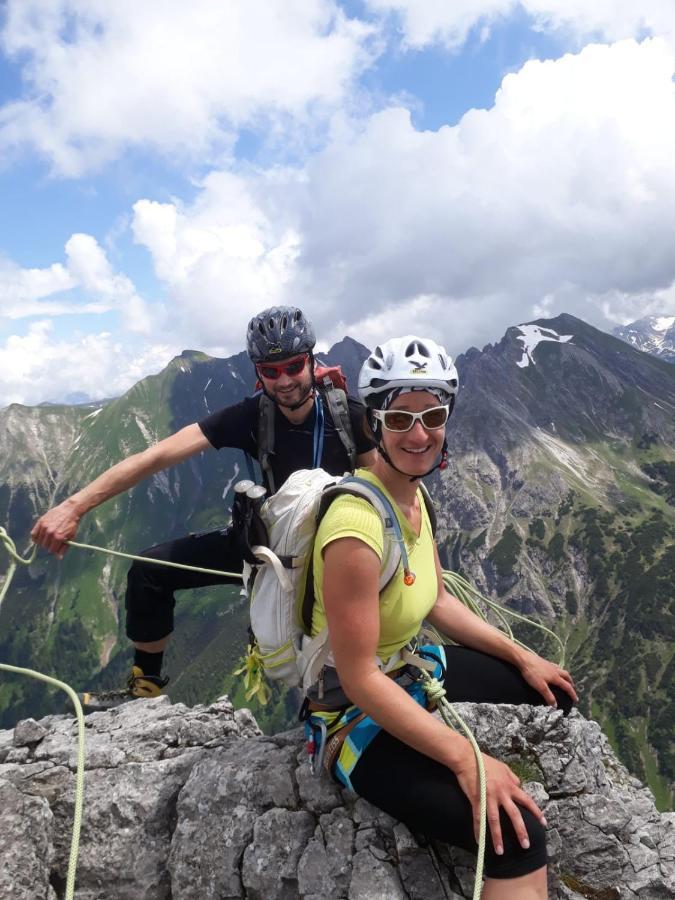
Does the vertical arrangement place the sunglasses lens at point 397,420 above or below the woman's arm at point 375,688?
above

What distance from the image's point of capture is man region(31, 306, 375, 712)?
9.30 meters

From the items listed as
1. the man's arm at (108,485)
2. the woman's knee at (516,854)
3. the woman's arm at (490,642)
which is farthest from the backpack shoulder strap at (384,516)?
the man's arm at (108,485)

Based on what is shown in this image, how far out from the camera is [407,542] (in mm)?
6020

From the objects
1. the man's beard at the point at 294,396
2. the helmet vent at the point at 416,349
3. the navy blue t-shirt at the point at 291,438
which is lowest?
the navy blue t-shirt at the point at 291,438

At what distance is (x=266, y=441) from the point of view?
9.68 metres

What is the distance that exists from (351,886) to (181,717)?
13.4ft

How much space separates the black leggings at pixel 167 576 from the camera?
30.4 feet

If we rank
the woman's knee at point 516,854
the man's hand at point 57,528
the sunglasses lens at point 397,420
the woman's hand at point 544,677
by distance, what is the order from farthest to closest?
the woman's hand at point 544,677, the man's hand at point 57,528, the sunglasses lens at point 397,420, the woman's knee at point 516,854

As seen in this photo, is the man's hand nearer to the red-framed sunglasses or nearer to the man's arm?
the man's arm

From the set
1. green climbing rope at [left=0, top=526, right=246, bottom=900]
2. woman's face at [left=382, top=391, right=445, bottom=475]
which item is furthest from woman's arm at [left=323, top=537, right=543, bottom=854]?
green climbing rope at [left=0, top=526, right=246, bottom=900]

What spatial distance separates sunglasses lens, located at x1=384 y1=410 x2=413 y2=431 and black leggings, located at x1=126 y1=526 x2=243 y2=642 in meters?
4.28

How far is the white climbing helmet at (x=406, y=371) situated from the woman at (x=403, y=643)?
13mm

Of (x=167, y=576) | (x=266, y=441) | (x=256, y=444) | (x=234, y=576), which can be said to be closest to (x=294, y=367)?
(x=266, y=441)

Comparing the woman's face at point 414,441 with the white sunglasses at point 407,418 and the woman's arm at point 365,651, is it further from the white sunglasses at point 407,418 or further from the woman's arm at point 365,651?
the woman's arm at point 365,651
